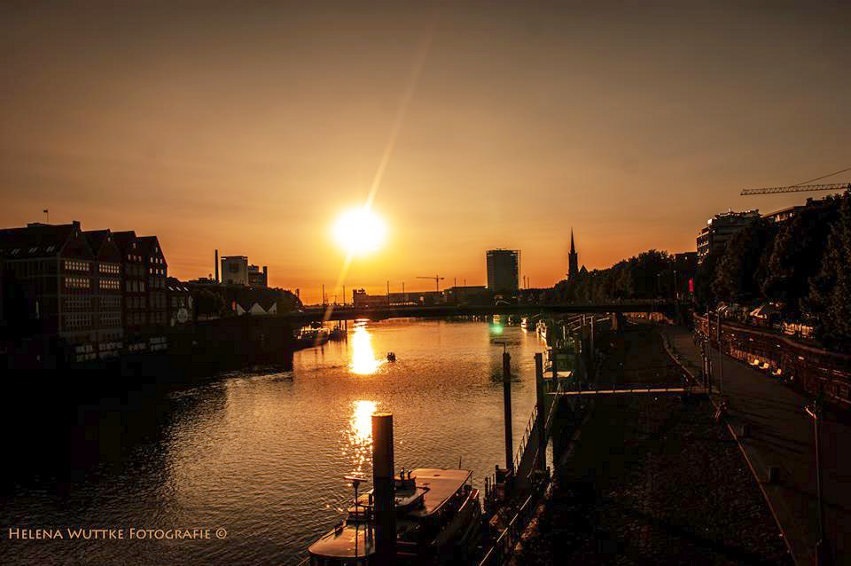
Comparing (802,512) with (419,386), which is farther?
(419,386)

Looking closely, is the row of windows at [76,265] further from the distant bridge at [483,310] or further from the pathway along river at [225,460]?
the distant bridge at [483,310]

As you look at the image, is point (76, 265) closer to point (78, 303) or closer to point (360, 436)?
point (78, 303)

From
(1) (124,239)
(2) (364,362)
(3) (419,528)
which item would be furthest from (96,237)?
(3) (419,528)

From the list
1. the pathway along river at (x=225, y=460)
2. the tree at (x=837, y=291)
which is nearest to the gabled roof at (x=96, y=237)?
the pathway along river at (x=225, y=460)

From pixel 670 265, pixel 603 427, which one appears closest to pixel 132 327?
pixel 603 427

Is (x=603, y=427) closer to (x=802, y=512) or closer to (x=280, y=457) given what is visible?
(x=802, y=512)

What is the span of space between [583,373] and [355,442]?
131 feet

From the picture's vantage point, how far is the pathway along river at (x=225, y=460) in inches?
1362

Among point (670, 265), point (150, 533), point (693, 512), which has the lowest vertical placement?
point (150, 533)

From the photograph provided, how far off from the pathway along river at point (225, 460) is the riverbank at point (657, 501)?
855 centimetres

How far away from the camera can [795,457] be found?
33.8 m

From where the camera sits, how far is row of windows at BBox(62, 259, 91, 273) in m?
98.3

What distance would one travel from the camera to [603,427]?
4975 cm

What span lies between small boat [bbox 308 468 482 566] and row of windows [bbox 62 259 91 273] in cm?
8748
